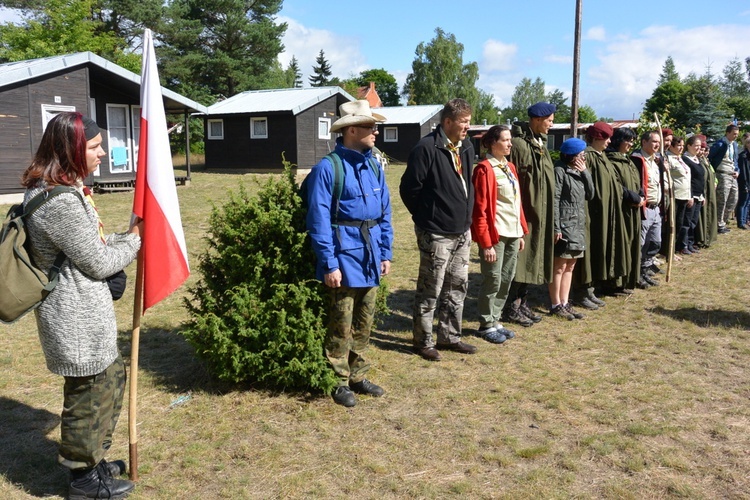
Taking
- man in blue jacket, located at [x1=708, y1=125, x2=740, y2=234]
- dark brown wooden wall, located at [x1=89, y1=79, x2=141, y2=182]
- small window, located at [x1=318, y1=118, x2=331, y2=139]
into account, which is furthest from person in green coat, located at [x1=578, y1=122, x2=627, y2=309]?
small window, located at [x1=318, y1=118, x2=331, y2=139]

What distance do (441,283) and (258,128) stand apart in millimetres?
23878

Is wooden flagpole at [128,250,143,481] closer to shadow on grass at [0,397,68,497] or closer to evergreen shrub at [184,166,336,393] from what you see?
shadow on grass at [0,397,68,497]

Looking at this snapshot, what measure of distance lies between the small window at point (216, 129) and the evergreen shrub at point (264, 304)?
25419 mm

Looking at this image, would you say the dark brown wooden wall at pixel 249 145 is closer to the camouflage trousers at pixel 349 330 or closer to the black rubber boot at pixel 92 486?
the camouflage trousers at pixel 349 330

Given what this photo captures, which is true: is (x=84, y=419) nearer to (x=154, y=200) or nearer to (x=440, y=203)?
(x=154, y=200)

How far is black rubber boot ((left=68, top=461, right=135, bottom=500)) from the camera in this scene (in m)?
3.19

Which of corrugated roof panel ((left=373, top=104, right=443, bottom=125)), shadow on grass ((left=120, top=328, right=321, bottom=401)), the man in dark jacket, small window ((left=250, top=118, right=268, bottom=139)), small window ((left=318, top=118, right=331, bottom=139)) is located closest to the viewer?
shadow on grass ((left=120, top=328, right=321, bottom=401))

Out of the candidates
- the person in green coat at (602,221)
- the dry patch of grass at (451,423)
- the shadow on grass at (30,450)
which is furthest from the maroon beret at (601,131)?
the shadow on grass at (30,450)

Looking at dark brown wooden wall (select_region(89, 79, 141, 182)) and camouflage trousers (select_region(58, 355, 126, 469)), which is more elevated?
dark brown wooden wall (select_region(89, 79, 141, 182))

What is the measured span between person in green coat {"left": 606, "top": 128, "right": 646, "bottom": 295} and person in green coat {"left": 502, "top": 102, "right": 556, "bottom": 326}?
1461 mm

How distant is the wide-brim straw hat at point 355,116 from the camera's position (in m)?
4.30

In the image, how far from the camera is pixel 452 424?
4.18 meters

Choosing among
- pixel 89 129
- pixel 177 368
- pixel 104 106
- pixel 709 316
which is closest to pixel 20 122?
pixel 104 106

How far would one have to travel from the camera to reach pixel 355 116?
14.3ft
